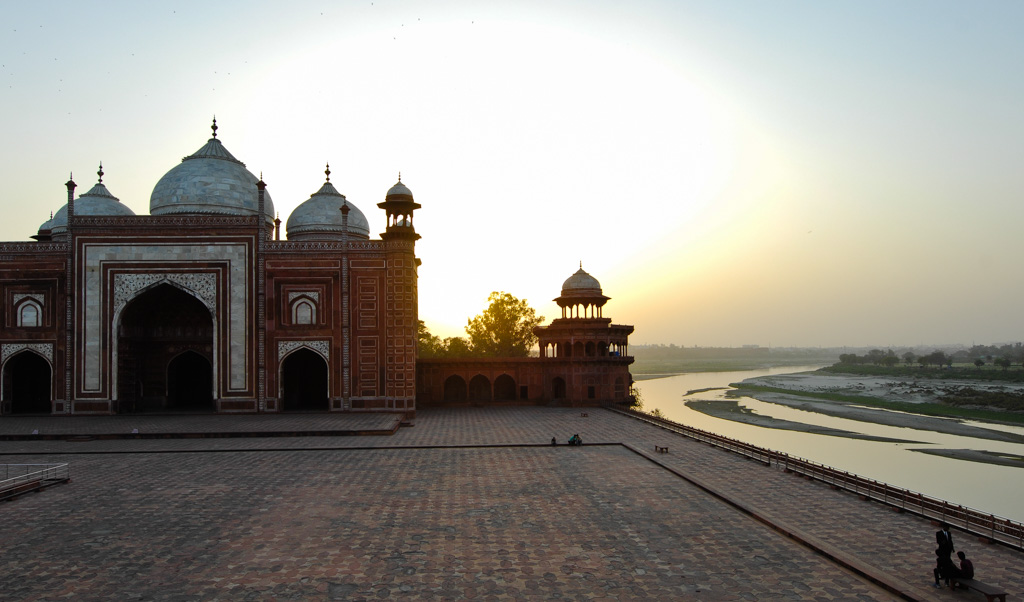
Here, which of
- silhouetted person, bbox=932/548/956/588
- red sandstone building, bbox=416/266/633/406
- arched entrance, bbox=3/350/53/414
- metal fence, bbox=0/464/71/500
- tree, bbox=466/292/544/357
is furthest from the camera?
tree, bbox=466/292/544/357

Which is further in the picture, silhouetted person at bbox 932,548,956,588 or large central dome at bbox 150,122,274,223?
large central dome at bbox 150,122,274,223

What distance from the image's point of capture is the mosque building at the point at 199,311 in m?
27.9

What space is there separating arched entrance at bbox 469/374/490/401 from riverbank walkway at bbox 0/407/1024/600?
54.9 ft

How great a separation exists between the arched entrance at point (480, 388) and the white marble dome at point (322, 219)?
10.5m

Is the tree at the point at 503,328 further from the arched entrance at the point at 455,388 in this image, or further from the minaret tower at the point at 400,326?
the minaret tower at the point at 400,326

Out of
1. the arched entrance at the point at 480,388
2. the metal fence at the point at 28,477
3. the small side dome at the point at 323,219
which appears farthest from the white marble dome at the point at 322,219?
the metal fence at the point at 28,477

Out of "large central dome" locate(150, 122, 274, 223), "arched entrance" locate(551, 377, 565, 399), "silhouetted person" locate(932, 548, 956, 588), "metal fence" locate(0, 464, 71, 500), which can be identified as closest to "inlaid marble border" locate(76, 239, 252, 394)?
"large central dome" locate(150, 122, 274, 223)

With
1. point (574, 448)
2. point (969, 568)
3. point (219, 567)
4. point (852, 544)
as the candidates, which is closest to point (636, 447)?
point (574, 448)

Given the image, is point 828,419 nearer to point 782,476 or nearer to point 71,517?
point 782,476

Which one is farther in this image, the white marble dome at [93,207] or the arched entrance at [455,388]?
the arched entrance at [455,388]

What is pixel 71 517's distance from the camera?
12164mm

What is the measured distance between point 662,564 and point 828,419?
37.9m

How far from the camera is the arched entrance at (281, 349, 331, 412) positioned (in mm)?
31047

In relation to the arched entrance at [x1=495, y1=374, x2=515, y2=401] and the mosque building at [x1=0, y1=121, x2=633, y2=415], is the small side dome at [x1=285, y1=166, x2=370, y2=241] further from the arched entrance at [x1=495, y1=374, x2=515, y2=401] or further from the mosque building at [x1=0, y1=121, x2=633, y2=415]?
the arched entrance at [x1=495, y1=374, x2=515, y2=401]
